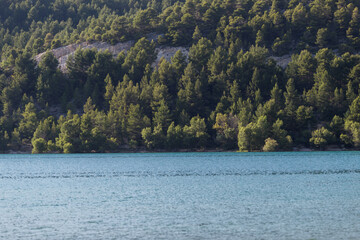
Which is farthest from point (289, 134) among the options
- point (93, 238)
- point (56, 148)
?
point (93, 238)

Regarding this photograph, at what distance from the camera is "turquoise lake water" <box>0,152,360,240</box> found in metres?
36.7

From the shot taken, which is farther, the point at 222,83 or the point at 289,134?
the point at 222,83

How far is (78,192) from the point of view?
60594 mm

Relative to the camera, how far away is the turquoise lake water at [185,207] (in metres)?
36.7

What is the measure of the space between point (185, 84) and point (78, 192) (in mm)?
139291

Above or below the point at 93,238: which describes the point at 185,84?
above

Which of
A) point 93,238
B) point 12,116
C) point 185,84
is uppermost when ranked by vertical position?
point 185,84

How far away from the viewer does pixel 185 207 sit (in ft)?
155

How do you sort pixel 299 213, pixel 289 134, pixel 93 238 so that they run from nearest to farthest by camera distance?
pixel 93 238, pixel 299 213, pixel 289 134

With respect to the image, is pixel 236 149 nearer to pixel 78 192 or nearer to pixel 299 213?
pixel 78 192

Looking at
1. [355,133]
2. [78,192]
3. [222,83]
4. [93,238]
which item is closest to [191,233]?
[93,238]

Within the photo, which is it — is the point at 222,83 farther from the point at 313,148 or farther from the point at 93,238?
the point at 93,238

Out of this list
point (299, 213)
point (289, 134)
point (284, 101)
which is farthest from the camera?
point (284, 101)

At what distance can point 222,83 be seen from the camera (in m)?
195
